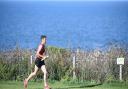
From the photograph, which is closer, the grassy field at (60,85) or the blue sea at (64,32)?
the grassy field at (60,85)

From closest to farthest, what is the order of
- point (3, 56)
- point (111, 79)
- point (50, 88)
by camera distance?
1. point (50, 88)
2. point (111, 79)
3. point (3, 56)

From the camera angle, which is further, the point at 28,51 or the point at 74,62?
the point at 28,51

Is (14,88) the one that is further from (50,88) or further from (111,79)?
(111,79)

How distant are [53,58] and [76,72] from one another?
1226mm

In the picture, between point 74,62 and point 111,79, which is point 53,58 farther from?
point 111,79

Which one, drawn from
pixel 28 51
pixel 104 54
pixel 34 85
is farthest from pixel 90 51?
pixel 34 85

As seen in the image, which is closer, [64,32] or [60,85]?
[60,85]

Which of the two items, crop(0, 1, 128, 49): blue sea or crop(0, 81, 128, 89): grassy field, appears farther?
crop(0, 1, 128, 49): blue sea

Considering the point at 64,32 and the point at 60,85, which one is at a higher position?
the point at 64,32

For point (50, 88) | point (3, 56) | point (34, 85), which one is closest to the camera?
point (50, 88)

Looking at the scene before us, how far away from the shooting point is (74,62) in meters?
24.7

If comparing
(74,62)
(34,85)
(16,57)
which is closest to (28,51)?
(16,57)

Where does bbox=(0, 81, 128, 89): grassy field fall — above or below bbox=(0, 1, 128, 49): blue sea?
below

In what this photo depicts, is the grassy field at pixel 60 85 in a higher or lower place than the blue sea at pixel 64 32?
lower
